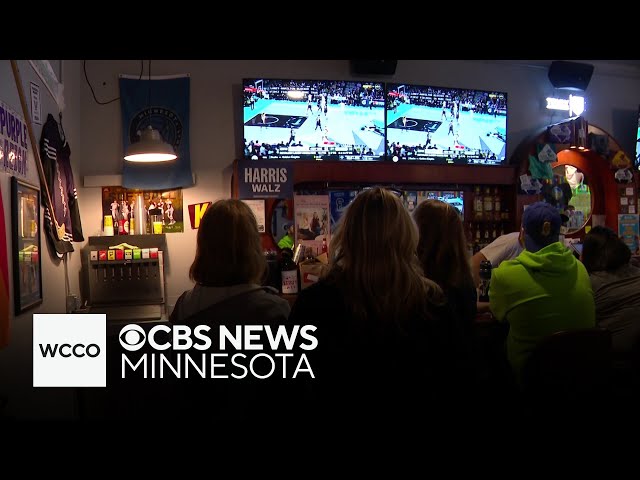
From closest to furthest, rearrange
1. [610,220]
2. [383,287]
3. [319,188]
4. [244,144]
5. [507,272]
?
[383,287] < [507,272] < [244,144] < [319,188] < [610,220]

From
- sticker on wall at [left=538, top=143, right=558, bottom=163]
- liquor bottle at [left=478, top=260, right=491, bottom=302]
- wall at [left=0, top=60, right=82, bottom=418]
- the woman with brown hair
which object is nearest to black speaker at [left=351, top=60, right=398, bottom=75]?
sticker on wall at [left=538, top=143, right=558, bottom=163]

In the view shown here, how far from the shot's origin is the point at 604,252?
336 cm

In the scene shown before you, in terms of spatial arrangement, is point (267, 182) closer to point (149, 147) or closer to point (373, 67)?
point (149, 147)

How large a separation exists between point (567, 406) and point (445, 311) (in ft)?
4.16

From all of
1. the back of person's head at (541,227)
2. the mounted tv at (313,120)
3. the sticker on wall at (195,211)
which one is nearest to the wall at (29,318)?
the sticker on wall at (195,211)

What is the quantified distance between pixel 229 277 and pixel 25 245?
6.10ft

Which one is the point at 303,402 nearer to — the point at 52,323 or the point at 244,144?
the point at 52,323

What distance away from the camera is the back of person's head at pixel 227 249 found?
6.56ft

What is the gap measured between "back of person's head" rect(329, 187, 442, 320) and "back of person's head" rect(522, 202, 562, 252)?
4.71ft

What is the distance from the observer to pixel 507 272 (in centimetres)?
281

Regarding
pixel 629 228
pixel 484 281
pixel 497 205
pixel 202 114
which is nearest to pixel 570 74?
pixel 497 205

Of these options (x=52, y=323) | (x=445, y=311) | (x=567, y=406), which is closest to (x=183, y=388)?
(x=445, y=311)

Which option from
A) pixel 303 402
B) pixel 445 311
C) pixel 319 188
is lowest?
pixel 303 402

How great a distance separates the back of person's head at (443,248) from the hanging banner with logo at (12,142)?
221cm
